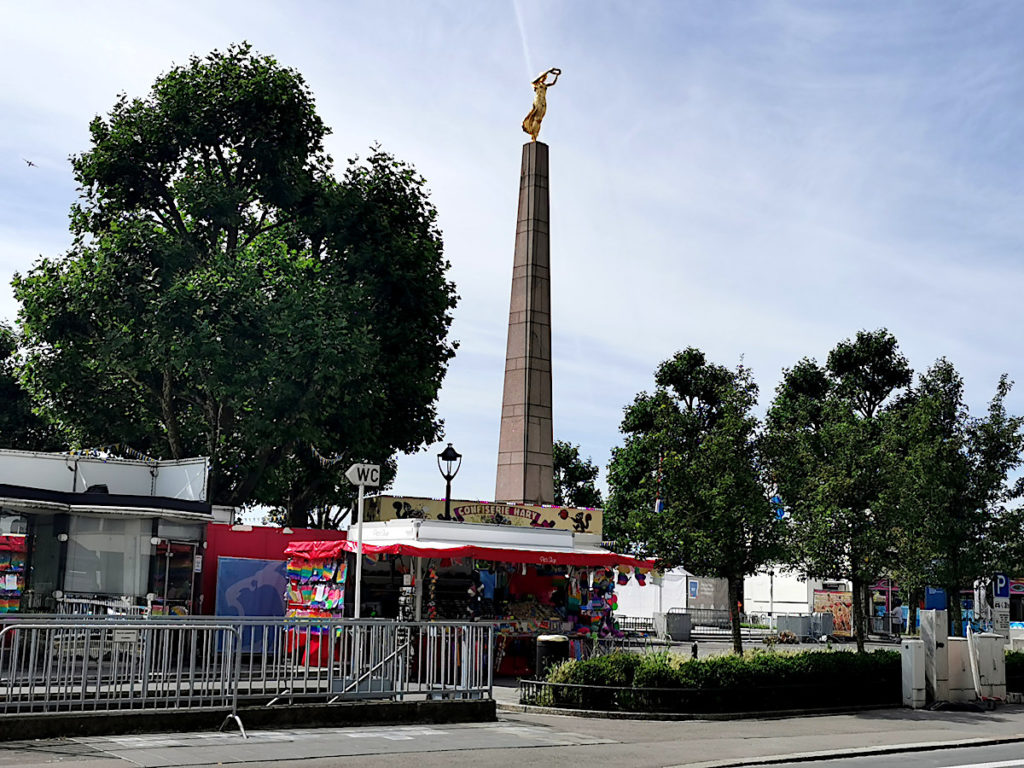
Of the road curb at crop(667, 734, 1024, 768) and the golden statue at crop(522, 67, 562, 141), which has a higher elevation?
the golden statue at crop(522, 67, 562, 141)

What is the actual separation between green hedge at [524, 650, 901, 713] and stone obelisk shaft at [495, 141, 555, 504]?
12848 mm

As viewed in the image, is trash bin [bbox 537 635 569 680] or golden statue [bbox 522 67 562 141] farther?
golden statue [bbox 522 67 562 141]

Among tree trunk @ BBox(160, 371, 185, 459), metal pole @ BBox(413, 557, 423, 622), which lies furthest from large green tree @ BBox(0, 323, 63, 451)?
metal pole @ BBox(413, 557, 423, 622)

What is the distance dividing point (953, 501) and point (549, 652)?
46.5 feet

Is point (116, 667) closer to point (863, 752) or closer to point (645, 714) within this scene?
point (645, 714)

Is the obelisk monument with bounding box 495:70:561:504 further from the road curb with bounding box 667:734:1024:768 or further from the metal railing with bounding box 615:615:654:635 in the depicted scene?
the metal railing with bounding box 615:615:654:635

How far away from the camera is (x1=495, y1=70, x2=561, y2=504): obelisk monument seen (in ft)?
106

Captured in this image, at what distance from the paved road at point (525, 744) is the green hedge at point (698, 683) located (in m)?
0.63

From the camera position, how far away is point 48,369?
114 feet

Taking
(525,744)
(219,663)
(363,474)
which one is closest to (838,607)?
(363,474)

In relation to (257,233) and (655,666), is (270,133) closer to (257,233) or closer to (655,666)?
(257,233)

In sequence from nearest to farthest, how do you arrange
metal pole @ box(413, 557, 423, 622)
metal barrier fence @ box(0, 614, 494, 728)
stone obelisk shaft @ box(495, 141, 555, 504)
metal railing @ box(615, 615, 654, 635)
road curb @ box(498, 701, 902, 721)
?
metal barrier fence @ box(0, 614, 494, 728) < road curb @ box(498, 701, 902, 721) < metal pole @ box(413, 557, 423, 622) < stone obelisk shaft @ box(495, 141, 555, 504) < metal railing @ box(615, 615, 654, 635)

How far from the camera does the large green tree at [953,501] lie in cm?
2862

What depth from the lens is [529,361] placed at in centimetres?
3244
